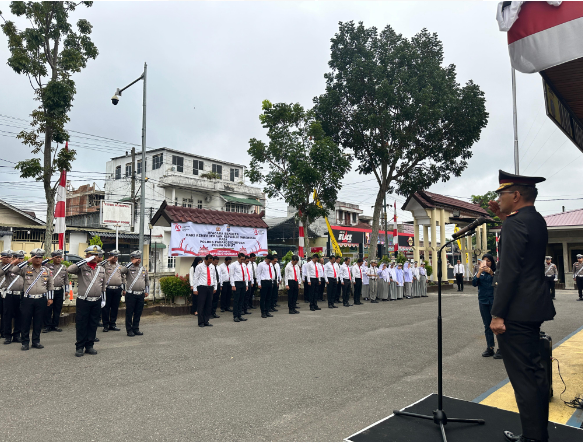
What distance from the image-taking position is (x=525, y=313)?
345 centimetres

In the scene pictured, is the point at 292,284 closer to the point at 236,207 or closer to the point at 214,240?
the point at 214,240

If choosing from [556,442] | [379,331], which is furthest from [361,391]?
[379,331]

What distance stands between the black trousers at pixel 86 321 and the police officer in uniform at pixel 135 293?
1725mm

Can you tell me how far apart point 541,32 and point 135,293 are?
900 centimetres

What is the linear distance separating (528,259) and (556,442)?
5.18ft

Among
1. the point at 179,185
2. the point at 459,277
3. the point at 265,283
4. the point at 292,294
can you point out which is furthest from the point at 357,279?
the point at 179,185

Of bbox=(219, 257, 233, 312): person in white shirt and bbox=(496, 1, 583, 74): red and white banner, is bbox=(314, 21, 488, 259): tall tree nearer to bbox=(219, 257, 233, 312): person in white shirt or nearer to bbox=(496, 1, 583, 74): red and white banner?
bbox=(219, 257, 233, 312): person in white shirt

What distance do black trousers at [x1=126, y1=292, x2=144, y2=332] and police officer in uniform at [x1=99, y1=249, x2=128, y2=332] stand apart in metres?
0.46

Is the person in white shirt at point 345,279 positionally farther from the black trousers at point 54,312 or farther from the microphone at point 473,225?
the microphone at point 473,225

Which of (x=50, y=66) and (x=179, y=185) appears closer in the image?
(x=50, y=66)

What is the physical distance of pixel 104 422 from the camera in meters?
4.24

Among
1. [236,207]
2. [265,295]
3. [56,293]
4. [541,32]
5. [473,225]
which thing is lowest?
[265,295]

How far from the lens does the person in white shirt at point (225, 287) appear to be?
13172 millimetres

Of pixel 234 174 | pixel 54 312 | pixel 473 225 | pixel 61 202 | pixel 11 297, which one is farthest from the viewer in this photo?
pixel 234 174
